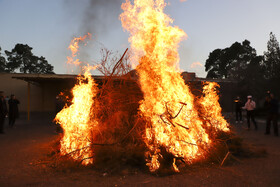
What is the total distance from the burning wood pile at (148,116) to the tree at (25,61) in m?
56.8

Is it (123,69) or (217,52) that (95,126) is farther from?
(217,52)

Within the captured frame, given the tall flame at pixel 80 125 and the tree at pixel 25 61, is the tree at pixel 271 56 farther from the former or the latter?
the tree at pixel 25 61

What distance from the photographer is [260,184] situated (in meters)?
3.89

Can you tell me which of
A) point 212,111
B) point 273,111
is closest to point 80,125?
point 212,111

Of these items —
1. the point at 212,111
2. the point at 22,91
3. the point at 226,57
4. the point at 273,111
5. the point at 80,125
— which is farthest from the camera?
the point at 226,57

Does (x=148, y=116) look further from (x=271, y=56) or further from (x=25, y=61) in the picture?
(x=25, y=61)

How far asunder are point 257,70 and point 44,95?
77.9 feet

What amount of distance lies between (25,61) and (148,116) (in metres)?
60.3

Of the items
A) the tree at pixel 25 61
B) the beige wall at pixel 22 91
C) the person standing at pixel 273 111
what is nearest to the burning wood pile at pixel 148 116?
the person standing at pixel 273 111

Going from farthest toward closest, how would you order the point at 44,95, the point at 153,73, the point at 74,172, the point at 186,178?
the point at 44,95 < the point at 153,73 < the point at 74,172 < the point at 186,178

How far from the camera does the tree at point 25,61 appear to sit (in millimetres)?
56188

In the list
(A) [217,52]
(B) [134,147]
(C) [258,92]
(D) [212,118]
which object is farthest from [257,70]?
(A) [217,52]

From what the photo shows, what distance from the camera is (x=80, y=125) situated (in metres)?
5.60

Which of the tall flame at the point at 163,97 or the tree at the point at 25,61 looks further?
the tree at the point at 25,61
